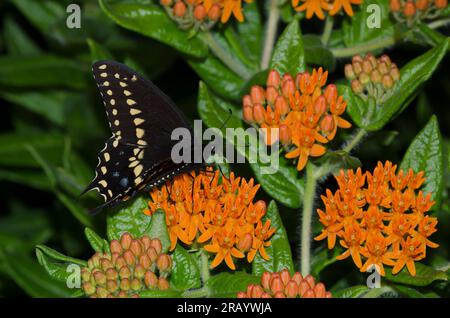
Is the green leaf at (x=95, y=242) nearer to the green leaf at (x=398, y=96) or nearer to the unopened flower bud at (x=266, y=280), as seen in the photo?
the unopened flower bud at (x=266, y=280)

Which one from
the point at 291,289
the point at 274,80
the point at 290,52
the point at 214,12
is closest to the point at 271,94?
the point at 274,80

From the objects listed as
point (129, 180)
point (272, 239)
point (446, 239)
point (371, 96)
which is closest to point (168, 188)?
point (129, 180)

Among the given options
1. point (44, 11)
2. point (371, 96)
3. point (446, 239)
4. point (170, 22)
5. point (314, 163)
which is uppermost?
point (44, 11)

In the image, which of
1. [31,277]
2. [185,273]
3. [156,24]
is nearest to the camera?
[185,273]

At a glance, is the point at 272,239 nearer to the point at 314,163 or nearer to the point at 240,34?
the point at 314,163

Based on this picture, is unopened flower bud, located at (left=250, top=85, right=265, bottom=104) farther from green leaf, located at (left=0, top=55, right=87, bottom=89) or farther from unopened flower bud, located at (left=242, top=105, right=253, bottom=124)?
green leaf, located at (left=0, top=55, right=87, bottom=89)

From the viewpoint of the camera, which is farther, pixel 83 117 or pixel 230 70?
pixel 83 117

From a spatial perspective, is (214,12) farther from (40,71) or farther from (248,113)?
→ (40,71)
